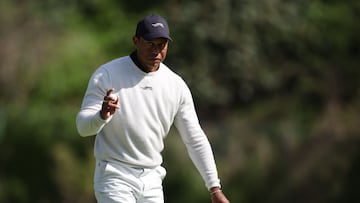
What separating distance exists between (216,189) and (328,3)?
41.5 feet

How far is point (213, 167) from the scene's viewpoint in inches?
289

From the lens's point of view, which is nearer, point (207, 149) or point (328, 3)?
point (207, 149)

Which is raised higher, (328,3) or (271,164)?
(328,3)

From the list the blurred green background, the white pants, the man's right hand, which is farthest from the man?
the blurred green background

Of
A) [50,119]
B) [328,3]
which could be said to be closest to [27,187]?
[50,119]

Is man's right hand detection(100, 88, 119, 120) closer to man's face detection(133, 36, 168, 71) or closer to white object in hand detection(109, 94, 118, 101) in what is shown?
white object in hand detection(109, 94, 118, 101)

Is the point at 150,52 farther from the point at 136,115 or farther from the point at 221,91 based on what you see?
the point at 221,91

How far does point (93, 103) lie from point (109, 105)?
34 cm

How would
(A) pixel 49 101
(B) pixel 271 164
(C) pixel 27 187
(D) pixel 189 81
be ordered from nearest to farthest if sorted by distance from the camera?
(B) pixel 271 164 < (C) pixel 27 187 < (D) pixel 189 81 < (A) pixel 49 101

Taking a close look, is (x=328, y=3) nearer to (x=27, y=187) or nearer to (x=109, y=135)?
(x=27, y=187)

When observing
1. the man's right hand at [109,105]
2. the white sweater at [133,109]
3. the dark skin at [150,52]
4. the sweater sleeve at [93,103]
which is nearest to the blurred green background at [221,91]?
the white sweater at [133,109]

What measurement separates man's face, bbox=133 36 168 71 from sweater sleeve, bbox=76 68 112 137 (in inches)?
9.6

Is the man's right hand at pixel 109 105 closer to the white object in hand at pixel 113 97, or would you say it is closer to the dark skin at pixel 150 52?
the white object in hand at pixel 113 97

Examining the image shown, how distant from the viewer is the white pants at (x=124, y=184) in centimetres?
693
